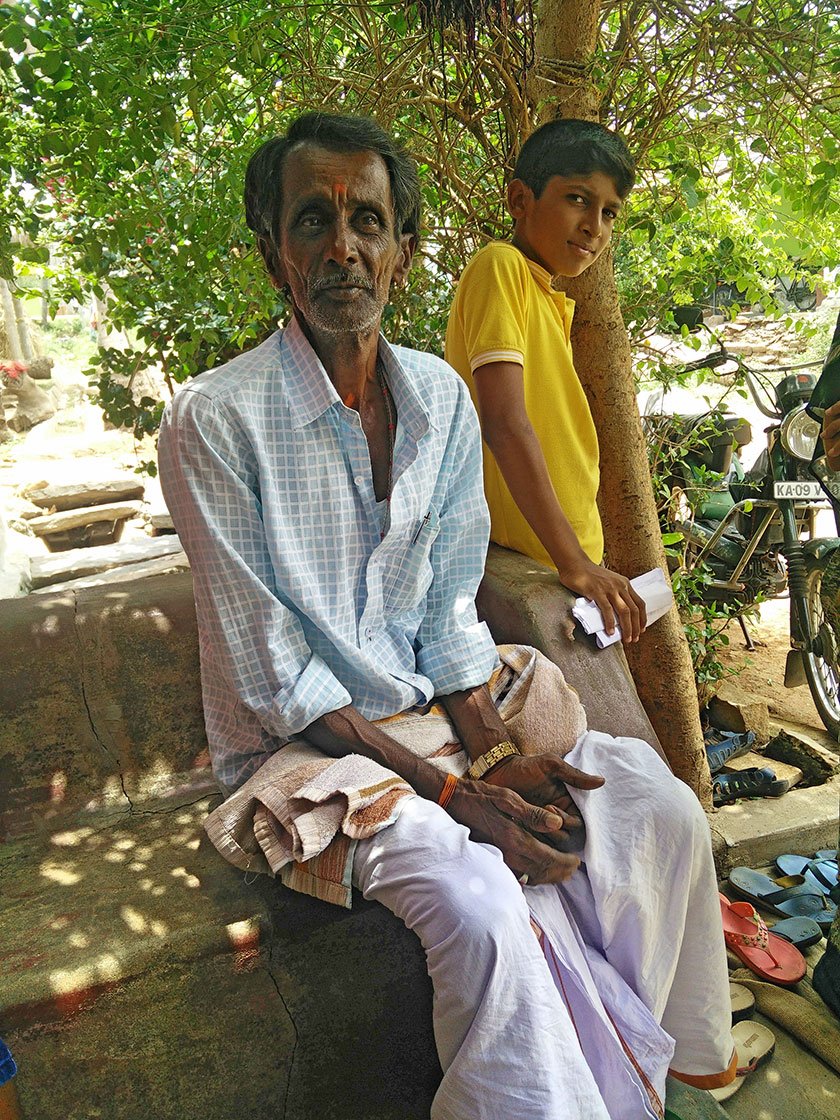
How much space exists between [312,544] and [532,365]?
95cm

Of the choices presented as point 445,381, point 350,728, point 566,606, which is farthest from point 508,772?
point 445,381

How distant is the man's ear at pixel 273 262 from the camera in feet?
6.93

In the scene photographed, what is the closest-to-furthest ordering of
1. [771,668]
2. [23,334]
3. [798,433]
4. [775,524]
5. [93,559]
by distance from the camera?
1. [798,433]
2. [775,524]
3. [771,668]
4. [93,559]
5. [23,334]

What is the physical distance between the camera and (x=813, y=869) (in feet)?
9.92

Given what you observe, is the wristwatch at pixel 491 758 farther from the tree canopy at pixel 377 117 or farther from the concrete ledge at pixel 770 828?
the tree canopy at pixel 377 117

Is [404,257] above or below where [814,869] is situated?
above

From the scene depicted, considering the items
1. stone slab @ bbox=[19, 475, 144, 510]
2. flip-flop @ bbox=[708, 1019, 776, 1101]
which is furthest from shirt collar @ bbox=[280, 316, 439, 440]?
stone slab @ bbox=[19, 475, 144, 510]

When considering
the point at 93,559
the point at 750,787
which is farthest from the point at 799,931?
the point at 93,559

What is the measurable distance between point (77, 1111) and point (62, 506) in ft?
33.0

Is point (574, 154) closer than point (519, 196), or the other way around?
point (574, 154)

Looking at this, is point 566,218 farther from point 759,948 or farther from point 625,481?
point 759,948

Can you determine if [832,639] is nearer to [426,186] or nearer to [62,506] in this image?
[426,186]

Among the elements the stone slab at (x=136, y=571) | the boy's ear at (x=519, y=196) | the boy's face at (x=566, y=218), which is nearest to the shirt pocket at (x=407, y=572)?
the boy's face at (x=566, y=218)

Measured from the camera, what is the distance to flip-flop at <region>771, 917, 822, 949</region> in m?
2.68
